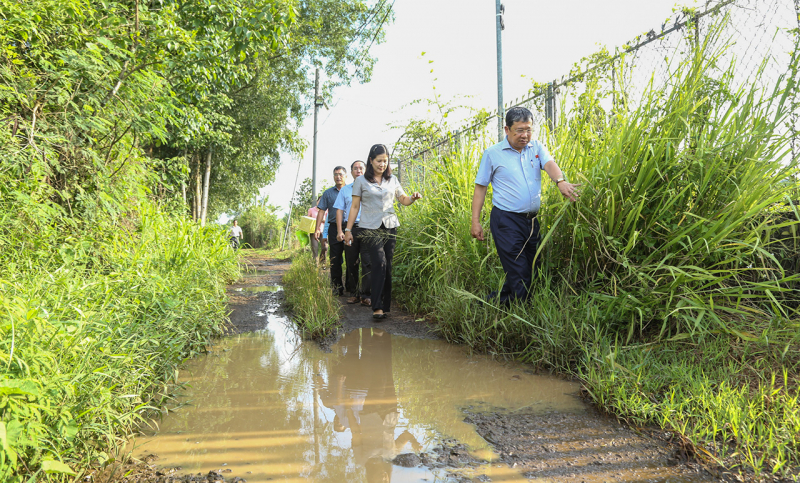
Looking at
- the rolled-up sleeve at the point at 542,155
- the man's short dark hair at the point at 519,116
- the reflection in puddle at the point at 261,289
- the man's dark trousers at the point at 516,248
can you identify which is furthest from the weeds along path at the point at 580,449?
the reflection in puddle at the point at 261,289

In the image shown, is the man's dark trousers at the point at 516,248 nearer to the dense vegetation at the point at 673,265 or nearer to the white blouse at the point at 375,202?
the dense vegetation at the point at 673,265

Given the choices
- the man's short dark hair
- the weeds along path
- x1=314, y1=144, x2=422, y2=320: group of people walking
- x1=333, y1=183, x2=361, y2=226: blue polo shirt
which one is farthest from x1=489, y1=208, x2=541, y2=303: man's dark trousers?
x1=333, y1=183, x2=361, y2=226: blue polo shirt

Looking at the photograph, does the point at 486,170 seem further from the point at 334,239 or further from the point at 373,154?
the point at 334,239

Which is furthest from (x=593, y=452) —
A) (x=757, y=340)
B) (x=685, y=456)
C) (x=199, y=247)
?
(x=199, y=247)

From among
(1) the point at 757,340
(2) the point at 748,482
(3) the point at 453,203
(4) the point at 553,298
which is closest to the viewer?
(2) the point at 748,482

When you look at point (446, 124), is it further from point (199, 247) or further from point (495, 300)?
point (199, 247)

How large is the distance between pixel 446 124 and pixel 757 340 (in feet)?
13.9

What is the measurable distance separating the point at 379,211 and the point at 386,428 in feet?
9.52

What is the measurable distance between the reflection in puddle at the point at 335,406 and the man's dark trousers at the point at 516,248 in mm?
623

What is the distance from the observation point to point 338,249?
6238 millimetres

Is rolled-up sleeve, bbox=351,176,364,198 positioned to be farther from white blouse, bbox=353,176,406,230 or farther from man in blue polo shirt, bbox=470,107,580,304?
man in blue polo shirt, bbox=470,107,580,304

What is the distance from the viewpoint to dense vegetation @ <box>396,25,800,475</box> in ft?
8.48

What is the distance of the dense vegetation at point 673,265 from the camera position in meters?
2.59

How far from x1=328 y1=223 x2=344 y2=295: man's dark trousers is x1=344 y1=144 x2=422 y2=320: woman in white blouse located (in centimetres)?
116
